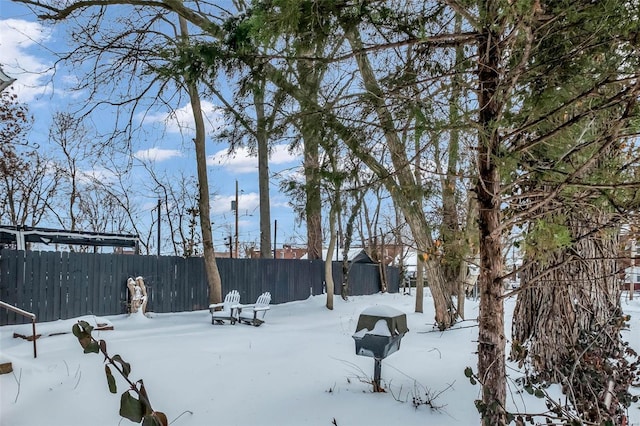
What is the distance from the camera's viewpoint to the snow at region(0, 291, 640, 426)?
3.39 m

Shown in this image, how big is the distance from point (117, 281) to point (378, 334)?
22.5 feet

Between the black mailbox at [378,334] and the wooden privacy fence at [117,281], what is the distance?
6373 millimetres

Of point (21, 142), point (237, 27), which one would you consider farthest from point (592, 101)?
point (21, 142)

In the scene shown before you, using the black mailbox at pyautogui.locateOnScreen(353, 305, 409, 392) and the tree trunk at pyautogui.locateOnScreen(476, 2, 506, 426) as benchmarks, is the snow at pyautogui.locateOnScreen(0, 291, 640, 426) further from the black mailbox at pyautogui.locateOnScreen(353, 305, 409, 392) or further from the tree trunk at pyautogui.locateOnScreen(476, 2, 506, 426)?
the black mailbox at pyautogui.locateOnScreen(353, 305, 409, 392)

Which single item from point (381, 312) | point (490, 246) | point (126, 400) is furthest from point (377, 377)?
point (126, 400)

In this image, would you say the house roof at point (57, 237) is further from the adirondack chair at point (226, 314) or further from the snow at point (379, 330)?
the snow at point (379, 330)

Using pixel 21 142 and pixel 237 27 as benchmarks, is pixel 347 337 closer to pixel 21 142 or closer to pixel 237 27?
pixel 237 27

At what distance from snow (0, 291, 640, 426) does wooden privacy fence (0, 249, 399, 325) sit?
1.17 metres

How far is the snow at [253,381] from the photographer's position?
339cm

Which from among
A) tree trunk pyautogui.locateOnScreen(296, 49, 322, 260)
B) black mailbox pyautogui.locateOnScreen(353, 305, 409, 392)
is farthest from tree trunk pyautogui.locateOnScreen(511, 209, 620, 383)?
tree trunk pyautogui.locateOnScreen(296, 49, 322, 260)

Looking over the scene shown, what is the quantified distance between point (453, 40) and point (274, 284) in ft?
34.7

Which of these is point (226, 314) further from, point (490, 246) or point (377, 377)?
point (490, 246)

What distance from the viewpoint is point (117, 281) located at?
8.98m

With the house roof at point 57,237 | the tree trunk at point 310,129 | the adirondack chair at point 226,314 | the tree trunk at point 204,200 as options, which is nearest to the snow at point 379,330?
the tree trunk at point 310,129
